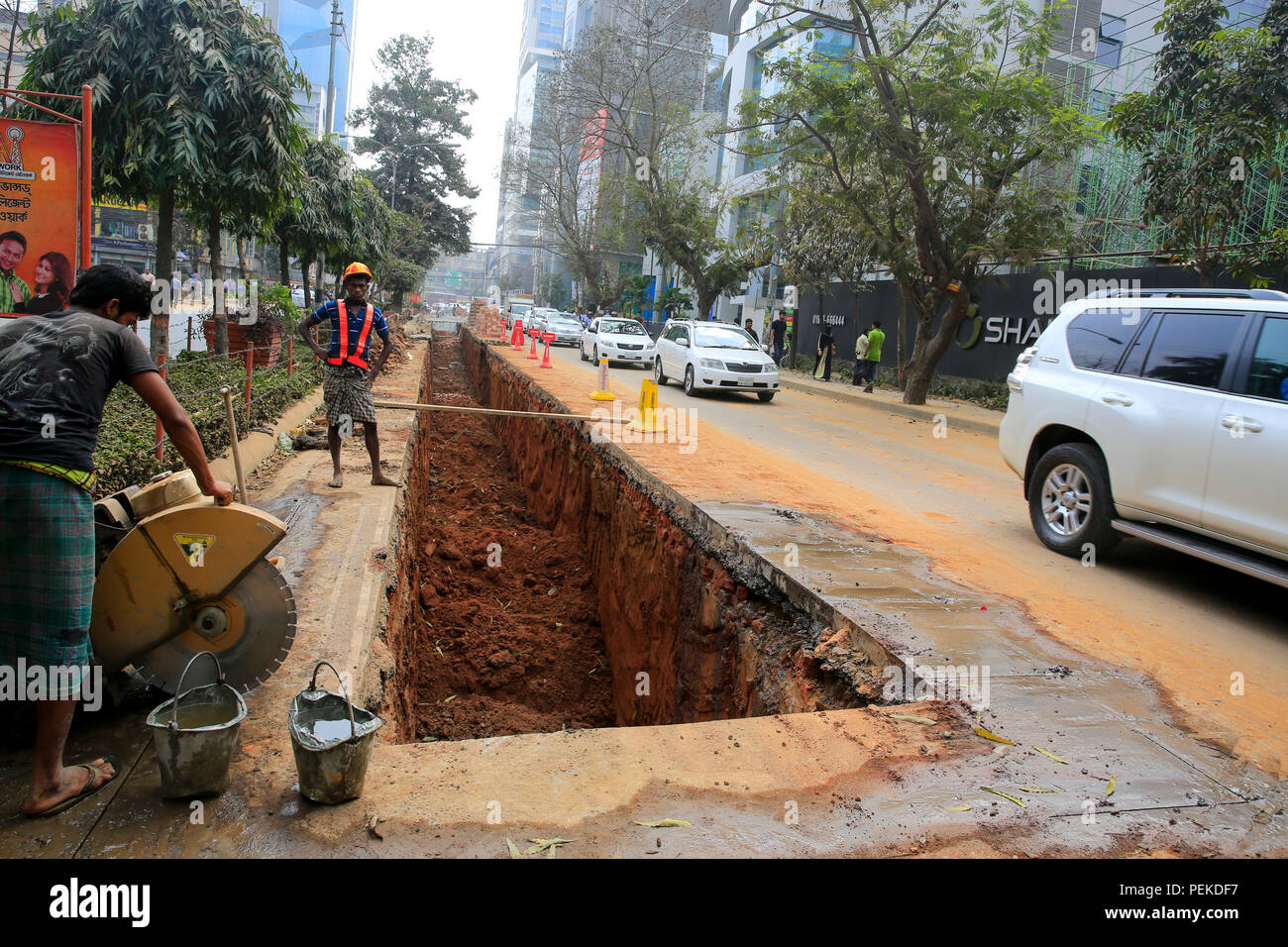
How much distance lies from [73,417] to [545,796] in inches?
76.3

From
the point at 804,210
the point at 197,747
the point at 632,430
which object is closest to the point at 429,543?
the point at 632,430

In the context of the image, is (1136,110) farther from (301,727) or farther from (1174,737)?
(301,727)

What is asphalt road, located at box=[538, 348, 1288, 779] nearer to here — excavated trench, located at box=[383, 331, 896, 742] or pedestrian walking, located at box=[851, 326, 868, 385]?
excavated trench, located at box=[383, 331, 896, 742]

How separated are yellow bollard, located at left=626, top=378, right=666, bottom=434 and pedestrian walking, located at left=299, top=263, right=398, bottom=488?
4.38 m

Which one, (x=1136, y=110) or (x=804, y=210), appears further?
(x=804, y=210)

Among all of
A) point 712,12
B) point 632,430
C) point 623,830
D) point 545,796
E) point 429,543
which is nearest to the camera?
point 623,830

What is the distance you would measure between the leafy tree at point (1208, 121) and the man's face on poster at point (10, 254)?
14572 mm

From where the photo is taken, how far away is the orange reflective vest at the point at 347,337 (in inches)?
290

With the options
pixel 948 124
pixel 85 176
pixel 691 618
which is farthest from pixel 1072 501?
pixel 948 124

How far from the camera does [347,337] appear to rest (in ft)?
24.3

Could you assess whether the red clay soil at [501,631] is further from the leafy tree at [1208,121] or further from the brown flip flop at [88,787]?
the leafy tree at [1208,121]

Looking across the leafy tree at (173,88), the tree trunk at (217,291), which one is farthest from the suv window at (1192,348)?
the tree trunk at (217,291)

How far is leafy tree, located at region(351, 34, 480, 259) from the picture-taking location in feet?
165

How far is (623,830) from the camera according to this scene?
2750mm
